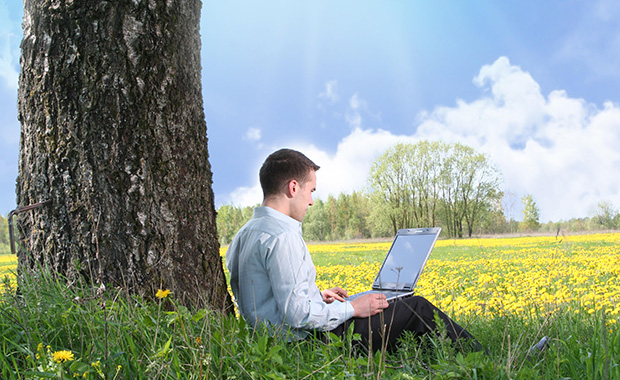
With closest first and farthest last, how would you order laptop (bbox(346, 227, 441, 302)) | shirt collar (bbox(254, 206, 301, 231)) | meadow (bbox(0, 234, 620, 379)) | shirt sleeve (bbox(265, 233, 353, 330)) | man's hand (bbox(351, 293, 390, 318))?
meadow (bbox(0, 234, 620, 379)) → shirt sleeve (bbox(265, 233, 353, 330)) → man's hand (bbox(351, 293, 390, 318)) → shirt collar (bbox(254, 206, 301, 231)) → laptop (bbox(346, 227, 441, 302))

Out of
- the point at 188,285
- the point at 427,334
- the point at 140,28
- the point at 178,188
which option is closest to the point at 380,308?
the point at 427,334

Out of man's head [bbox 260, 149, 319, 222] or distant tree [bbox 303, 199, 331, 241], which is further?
distant tree [bbox 303, 199, 331, 241]

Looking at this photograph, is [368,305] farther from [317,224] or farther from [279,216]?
[317,224]

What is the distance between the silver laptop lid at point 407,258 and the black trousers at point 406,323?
0.33 metres

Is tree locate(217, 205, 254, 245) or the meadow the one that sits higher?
tree locate(217, 205, 254, 245)

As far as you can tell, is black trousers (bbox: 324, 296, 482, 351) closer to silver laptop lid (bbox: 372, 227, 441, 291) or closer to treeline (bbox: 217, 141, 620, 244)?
silver laptop lid (bbox: 372, 227, 441, 291)

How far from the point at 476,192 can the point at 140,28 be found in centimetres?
5096

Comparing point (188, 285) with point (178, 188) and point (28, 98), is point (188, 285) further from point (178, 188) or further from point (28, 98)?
point (28, 98)

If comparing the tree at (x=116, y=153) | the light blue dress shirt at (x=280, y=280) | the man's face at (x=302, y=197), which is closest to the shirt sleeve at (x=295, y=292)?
the light blue dress shirt at (x=280, y=280)

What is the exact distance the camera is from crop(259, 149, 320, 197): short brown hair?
9.94 feet

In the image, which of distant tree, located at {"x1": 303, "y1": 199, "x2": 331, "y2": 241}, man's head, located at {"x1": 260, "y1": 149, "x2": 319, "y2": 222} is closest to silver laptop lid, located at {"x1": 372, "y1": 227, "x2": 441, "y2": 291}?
man's head, located at {"x1": 260, "y1": 149, "x2": 319, "y2": 222}

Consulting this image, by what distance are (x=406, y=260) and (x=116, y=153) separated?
219 centimetres

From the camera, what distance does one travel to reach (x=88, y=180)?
2.99 m

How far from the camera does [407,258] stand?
3504 mm
